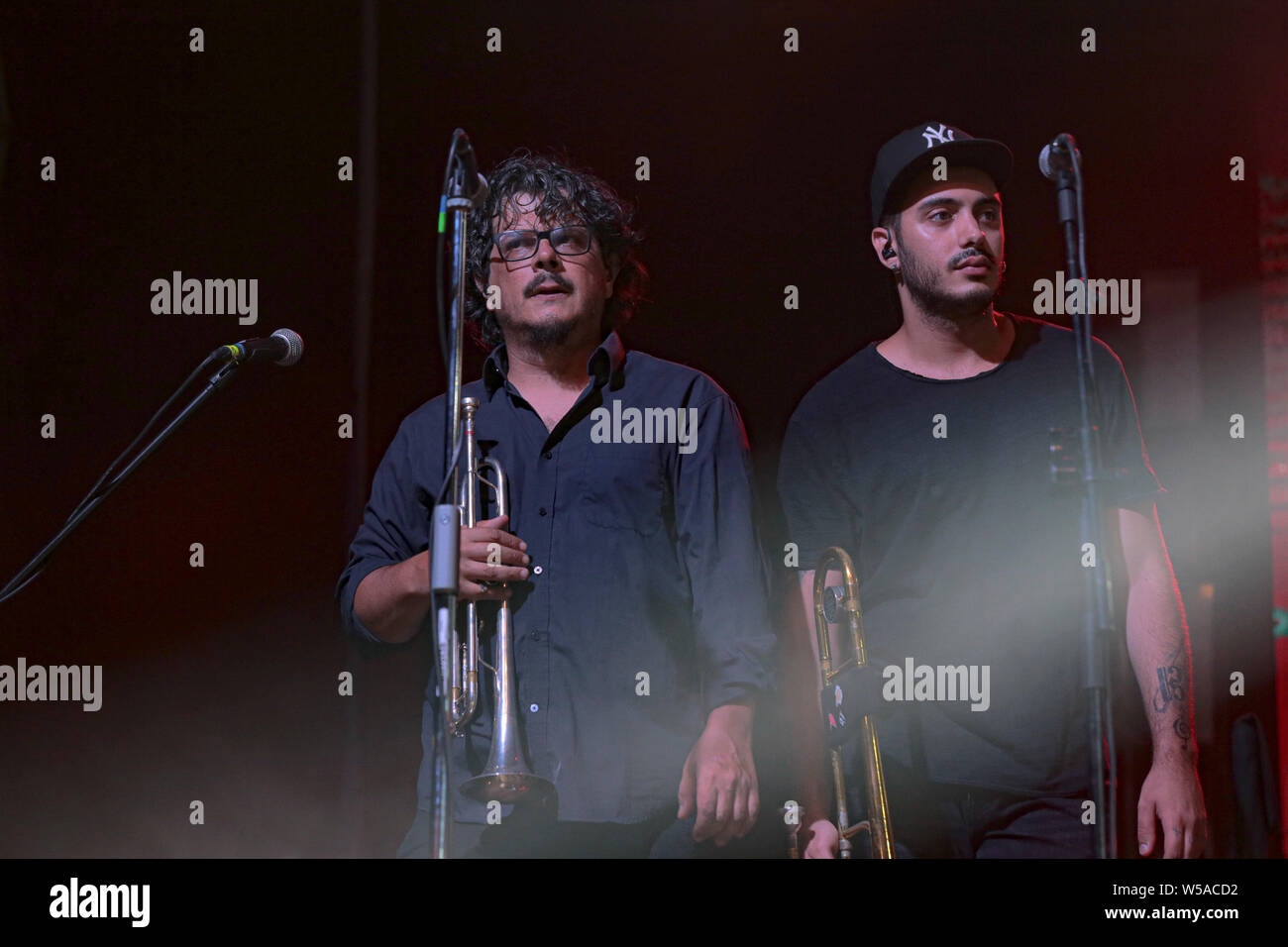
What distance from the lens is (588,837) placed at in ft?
10.3

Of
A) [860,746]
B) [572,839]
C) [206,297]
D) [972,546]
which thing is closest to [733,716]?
[860,746]

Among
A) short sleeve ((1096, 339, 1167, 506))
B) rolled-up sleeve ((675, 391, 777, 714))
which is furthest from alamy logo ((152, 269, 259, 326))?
short sleeve ((1096, 339, 1167, 506))

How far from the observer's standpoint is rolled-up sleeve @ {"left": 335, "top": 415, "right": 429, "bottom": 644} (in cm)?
328

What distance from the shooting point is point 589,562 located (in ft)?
10.5

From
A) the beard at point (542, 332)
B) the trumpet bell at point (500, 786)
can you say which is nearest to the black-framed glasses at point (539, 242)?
the beard at point (542, 332)

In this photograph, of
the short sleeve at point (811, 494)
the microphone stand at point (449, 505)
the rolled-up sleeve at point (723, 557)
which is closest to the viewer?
the microphone stand at point (449, 505)

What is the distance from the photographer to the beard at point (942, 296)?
132 inches

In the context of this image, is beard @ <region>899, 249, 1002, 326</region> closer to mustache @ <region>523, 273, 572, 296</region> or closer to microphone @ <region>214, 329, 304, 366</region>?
mustache @ <region>523, 273, 572, 296</region>

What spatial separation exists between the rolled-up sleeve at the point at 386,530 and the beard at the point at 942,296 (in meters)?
1.39

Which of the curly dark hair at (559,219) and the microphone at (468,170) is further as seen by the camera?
the curly dark hair at (559,219)

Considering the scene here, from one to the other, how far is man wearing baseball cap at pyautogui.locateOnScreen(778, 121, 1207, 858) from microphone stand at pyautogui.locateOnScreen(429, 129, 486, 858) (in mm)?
1047
